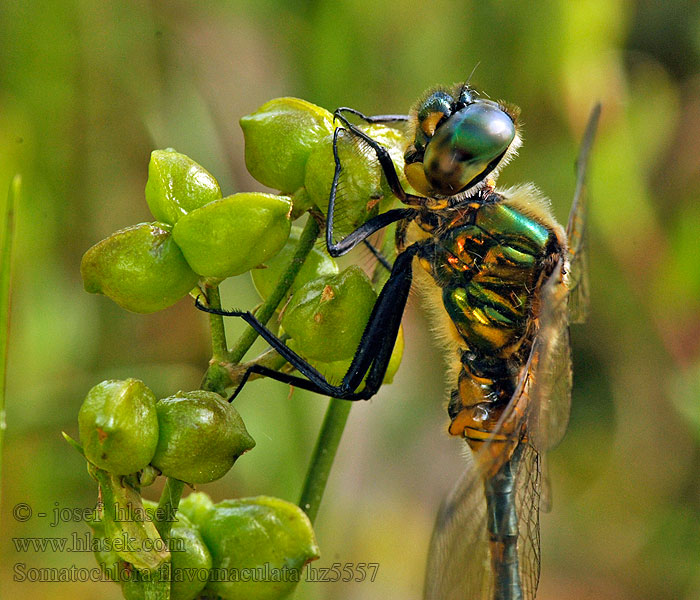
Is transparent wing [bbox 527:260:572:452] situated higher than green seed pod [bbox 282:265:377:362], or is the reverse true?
green seed pod [bbox 282:265:377:362]

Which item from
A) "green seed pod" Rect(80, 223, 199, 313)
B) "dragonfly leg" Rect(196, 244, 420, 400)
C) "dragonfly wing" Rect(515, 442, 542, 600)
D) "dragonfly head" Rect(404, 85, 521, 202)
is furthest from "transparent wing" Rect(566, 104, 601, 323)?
"green seed pod" Rect(80, 223, 199, 313)

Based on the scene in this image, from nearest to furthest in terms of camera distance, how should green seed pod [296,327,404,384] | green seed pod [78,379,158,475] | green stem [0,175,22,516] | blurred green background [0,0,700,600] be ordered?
green stem [0,175,22,516]
green seed pod [78,379,158,475]
green seed pod [296,327,404,384]
blurred green background [0,0,700,600]

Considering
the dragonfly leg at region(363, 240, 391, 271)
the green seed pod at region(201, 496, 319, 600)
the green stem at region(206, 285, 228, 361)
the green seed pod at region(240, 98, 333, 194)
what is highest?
the green seed pod at region(240, 98, 333, 194)

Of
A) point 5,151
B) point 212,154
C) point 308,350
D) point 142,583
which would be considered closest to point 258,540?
point 142,583

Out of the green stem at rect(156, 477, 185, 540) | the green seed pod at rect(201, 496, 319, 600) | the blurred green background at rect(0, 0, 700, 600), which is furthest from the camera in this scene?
the blurred green background at rect(0, 0, 700, 600)

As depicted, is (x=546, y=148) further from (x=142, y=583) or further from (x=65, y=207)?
(x=142, y=583)

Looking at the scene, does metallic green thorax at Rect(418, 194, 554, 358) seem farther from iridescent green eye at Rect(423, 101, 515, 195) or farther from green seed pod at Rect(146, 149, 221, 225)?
green seed pod at Rect(146, 149, 221, 225)

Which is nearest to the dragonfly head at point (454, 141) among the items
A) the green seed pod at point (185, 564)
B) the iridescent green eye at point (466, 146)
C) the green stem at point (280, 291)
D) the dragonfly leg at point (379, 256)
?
the iridescent green eye at point (466, 146)
